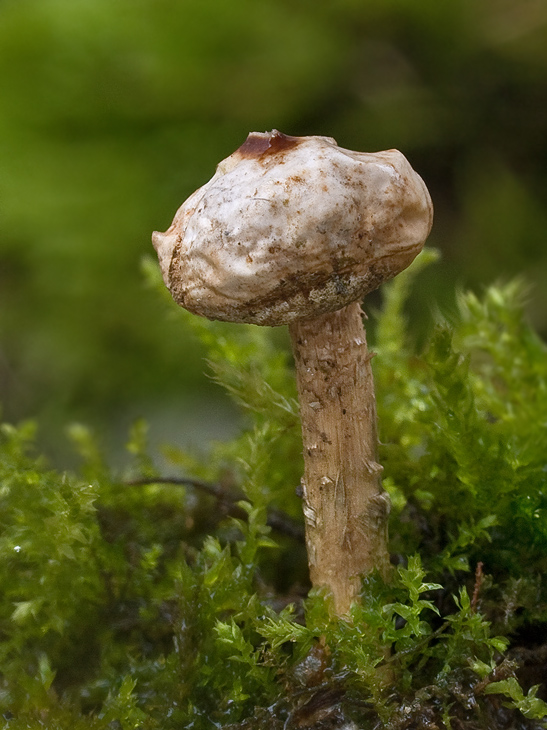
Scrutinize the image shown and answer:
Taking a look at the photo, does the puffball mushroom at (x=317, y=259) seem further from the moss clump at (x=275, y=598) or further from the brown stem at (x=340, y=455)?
the moss clump at (x=275, y=598)

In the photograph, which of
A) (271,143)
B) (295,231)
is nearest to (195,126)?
(271,143)

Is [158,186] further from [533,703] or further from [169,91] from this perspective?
[533,703]

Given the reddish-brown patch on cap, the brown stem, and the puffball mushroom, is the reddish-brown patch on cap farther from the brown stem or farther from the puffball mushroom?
the brown stem

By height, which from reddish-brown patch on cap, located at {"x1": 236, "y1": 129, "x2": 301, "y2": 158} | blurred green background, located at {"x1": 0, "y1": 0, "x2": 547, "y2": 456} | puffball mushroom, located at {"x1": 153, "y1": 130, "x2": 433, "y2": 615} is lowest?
puffball mushroom, located at {"x1": 153, "y1": 130, "x2": 433, "y2": 615}

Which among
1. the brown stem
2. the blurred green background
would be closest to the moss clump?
the brown stem

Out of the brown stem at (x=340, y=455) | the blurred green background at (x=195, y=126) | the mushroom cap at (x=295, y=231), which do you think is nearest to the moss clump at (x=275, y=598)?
the brown stem at (x=340, y=455)

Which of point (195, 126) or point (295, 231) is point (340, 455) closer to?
point (295, 231)

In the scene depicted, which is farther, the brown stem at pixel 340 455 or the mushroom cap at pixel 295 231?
the brown stem at pixel 340 455
